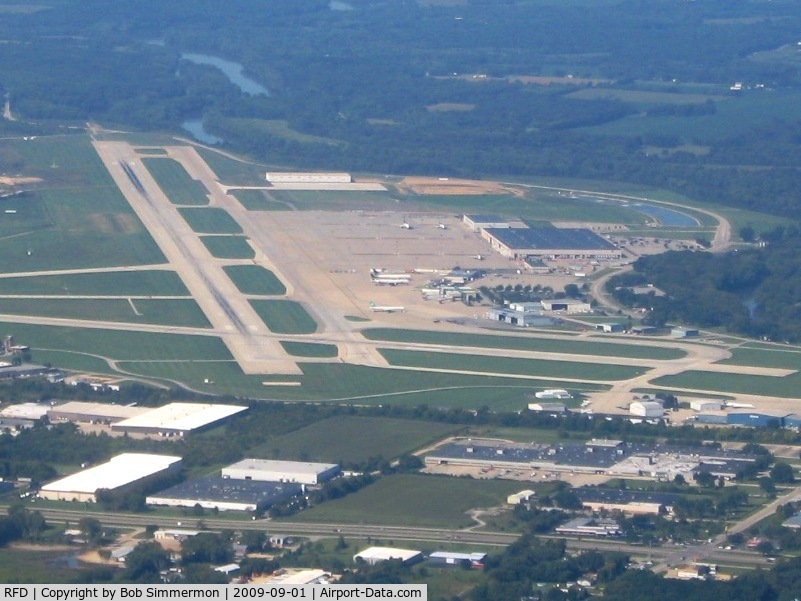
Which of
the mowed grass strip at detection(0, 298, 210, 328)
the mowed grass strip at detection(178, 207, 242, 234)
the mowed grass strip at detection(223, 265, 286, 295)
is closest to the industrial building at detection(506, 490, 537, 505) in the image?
the mowed grass strip at detection(0, 298, 210, 328)

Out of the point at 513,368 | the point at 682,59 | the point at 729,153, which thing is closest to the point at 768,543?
the point at 513,368

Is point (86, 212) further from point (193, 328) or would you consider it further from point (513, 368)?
point (513, 368)

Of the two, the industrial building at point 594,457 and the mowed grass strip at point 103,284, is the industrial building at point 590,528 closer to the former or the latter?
the industrial building at point 594,457

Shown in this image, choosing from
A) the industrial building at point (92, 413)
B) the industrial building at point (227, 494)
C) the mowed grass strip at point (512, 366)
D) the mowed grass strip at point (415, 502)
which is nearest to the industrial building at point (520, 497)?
the mowed grass strip at point (415, 502)

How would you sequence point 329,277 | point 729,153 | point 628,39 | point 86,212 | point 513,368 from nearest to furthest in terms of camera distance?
1. point 513,368
2. point 329,277
3. point 86,212
4. point 729,153
5. point 628,39

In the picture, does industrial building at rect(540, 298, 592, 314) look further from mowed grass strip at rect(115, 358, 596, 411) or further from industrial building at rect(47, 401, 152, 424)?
industrial building at rect(47, 401, 152, 424)

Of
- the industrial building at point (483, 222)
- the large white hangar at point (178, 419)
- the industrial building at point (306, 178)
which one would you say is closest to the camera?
the large white hangar at point (178, 419)
